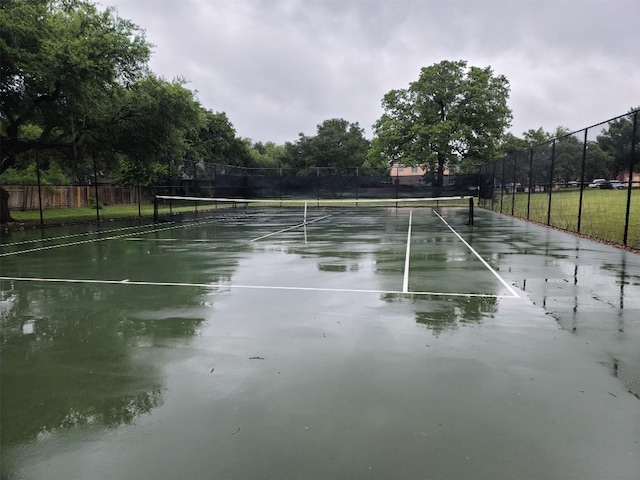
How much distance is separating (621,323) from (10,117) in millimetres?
20012

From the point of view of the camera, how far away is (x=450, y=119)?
4141 centimetres

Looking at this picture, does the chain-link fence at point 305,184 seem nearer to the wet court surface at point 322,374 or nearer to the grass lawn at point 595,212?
the grass lawn at point 595,212

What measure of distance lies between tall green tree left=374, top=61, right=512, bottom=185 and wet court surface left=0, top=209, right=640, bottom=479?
33780mm

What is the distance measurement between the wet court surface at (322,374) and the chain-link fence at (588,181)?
4.70 metres

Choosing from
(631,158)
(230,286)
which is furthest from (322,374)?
(631,158)

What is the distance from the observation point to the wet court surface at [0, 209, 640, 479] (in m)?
2.56

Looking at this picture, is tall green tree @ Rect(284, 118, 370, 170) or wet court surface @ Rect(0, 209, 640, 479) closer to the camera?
wet court surface @ Rect(0, 209, 640, 479)

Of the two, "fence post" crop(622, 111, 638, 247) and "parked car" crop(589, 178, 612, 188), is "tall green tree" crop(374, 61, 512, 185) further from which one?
"fence post" crop(622, 111, 638, 247)

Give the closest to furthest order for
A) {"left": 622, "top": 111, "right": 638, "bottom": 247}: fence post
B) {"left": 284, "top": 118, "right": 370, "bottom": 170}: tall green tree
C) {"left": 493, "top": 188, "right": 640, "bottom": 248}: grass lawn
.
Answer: {"left": 622, "top": 111, "right": 638, "bottom": 247}: fence post → {"left": 493, "top": 188, "right": 640, "bottom": 248}: grass lawn → {"left": 284, "top": 118, "right": 370, "bottom": 170}: tall green tree

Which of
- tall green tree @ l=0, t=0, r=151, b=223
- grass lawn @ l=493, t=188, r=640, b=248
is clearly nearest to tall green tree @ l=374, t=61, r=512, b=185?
grass lawn @ l=493, t=188, r=640, b=248

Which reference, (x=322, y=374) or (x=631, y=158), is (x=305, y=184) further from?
(x=322, y=374)

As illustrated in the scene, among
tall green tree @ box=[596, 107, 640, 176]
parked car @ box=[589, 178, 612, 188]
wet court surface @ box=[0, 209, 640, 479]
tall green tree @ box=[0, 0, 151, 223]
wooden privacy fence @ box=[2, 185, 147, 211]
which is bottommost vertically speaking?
wet court surface @ box=[0, 209, 640, 479]

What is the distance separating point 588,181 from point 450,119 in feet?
97.7

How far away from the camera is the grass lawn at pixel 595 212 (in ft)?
41.8
